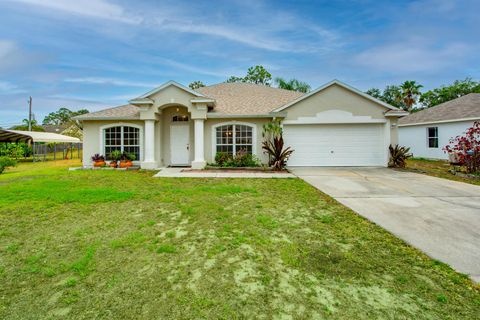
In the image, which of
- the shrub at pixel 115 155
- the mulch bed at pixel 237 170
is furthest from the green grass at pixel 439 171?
the shrub at pixel 115 155

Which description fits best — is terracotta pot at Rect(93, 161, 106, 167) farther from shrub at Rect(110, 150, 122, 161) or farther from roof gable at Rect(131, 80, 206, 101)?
roof gable at Rect(131, 80, 206, 101)

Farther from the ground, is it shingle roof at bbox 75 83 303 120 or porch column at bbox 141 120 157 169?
shingle roof at bbox 75 83 303 120

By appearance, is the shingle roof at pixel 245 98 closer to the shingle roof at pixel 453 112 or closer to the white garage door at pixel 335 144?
the white garage door at pixel 335 144

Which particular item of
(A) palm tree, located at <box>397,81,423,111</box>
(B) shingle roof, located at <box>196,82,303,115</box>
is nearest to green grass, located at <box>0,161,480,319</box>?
(B) shingle roof, located at <box>196,82,303,115</box>

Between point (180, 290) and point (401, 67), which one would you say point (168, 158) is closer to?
point (180, 290)

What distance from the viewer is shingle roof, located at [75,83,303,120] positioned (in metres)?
13.1

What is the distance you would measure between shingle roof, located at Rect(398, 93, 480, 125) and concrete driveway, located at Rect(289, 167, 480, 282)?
35.0 ft

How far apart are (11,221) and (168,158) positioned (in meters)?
9.17

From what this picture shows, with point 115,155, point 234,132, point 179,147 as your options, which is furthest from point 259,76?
point 115,155

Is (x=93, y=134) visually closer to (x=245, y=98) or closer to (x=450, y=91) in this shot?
(x=245, y=98)

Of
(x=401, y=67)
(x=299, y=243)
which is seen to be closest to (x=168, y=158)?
(x=299, y=243)

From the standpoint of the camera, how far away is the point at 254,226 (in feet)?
14.5

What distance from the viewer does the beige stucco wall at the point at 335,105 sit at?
41.1 feet

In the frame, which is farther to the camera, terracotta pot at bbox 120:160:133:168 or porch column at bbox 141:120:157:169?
terracotta pot at bbox 120:160:133:168
